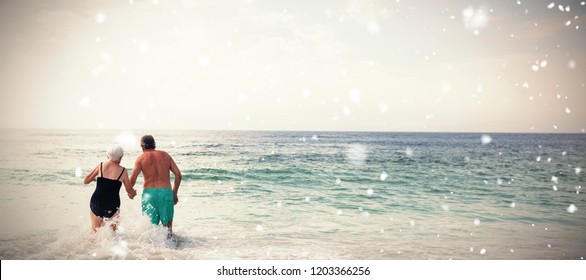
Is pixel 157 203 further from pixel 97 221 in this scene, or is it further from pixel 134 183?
pixel 97 221

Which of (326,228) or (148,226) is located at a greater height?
(148,226)

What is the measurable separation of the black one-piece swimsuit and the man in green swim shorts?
0.29 m

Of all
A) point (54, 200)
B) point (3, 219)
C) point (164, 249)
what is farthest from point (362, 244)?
point (54, 200)

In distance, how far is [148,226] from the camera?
5473 millimetres

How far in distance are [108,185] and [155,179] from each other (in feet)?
2.07

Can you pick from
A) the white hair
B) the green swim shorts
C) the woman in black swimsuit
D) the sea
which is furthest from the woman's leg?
the white hair

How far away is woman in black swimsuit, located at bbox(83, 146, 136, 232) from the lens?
4.98 meters

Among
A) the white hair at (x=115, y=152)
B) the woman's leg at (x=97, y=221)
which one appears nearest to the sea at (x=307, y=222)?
the woman's leg at (x=97, y=221)

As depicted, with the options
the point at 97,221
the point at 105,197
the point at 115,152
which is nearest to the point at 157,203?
the point at 105,197

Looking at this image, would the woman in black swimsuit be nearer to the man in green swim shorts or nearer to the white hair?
the white hair

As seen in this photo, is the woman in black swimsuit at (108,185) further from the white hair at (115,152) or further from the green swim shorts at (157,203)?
the green swim shorts at (157,203)

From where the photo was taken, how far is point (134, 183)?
4.93 meters

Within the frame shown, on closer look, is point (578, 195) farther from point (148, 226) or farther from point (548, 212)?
point (148, 226)
